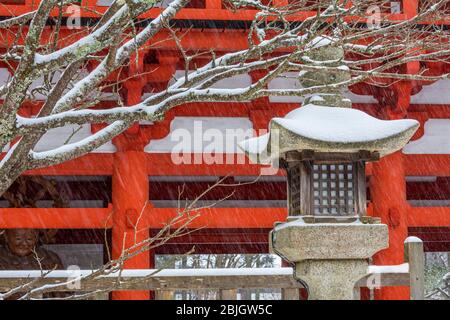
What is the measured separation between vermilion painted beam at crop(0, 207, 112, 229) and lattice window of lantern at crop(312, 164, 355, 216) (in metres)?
3.30

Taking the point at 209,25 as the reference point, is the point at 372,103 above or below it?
below

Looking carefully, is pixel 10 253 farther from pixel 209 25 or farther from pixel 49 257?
pixel 209 25

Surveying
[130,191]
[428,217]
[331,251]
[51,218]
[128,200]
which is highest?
[130,191]

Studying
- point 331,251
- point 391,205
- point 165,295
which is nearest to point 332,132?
point 331,251

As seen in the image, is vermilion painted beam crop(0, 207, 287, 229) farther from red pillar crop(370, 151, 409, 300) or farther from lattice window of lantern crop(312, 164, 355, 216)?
lattice window of lantern crop(312, 164, 355, 216)

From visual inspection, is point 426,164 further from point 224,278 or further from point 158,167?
point 224,278

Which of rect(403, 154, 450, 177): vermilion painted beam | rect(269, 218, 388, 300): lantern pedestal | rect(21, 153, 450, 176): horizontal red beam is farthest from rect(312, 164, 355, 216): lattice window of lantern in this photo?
rect(403, 154, 450, 177): vermilion painted beam

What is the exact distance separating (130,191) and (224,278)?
2942mm

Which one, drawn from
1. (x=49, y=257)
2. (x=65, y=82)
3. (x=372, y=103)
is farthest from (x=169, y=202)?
(x=65, y=82)

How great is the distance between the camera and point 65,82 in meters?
3.79

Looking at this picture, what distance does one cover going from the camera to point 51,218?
27.9 ft

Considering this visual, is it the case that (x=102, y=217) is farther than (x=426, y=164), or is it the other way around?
(x=426, y=164)

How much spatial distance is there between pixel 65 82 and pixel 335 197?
2.78m

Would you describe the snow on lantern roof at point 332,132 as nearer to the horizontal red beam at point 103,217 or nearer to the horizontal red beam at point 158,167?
the horizontal red beam at point 103,217
